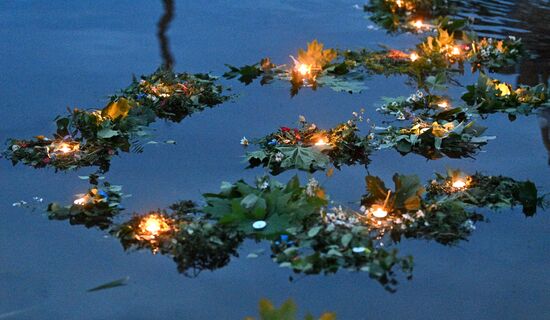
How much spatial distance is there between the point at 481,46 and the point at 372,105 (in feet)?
7.46

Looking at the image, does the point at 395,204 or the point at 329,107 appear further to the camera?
the point at 329,107

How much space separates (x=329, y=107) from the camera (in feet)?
26.6

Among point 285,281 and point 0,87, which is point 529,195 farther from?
point 0,87

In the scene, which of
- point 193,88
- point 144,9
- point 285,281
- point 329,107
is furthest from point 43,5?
point 285,281

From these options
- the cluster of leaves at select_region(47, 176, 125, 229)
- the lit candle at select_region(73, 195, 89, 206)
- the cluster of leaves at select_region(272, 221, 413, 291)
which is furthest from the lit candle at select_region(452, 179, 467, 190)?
the lit candle at select_region(73, 195, 89, 206)

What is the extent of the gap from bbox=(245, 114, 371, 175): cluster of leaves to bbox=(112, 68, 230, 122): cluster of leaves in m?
1.17

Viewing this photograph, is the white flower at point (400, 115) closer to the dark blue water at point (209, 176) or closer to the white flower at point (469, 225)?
the dark blue water at point (209, 176)

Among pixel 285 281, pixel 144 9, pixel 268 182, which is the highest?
pixel 144 9

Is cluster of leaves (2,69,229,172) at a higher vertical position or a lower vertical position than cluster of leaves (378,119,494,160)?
higher

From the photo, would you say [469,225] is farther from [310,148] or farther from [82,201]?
[82,201]

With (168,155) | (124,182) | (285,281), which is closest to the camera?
(285,281)

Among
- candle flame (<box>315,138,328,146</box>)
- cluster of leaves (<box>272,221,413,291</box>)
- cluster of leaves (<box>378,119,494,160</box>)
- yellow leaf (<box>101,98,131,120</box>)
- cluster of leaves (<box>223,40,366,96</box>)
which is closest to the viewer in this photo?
cluster of leaves (<box>272,221,413,291</box>)

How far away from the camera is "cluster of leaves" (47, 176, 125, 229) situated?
18.9ft

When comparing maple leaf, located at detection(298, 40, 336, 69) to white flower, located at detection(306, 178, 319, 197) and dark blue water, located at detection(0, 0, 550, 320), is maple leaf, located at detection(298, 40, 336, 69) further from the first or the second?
white flower, located at detection(306, 178, 319, 197)
